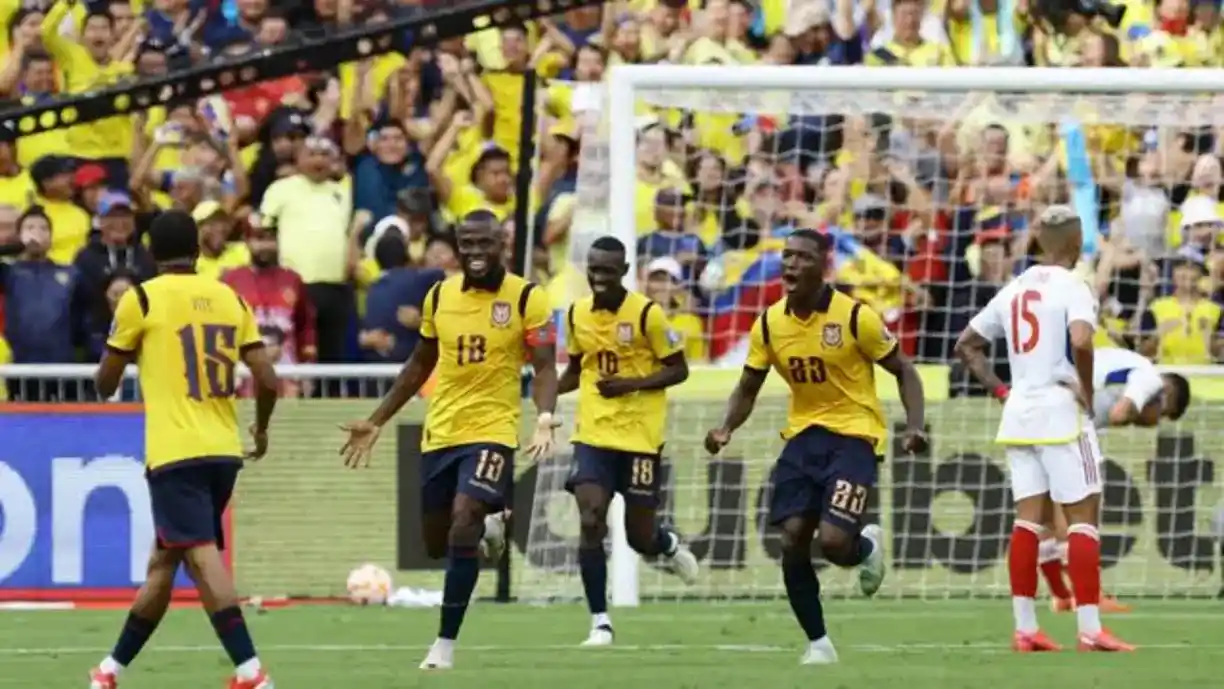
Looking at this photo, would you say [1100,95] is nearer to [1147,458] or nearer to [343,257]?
[1147,458]

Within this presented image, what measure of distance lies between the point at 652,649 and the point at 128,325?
4.28 meters

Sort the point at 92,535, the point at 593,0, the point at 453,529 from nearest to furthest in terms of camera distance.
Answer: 1. the point at 453,529
2. the point at 92,535
3. the point at 593,0

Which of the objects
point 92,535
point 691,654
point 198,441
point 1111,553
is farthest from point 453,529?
point 1111,553

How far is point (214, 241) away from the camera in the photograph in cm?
1953

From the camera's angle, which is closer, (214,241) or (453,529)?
(453,529)

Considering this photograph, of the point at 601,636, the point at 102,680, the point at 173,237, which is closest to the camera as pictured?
the point at 173,237

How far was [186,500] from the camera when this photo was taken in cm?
1159

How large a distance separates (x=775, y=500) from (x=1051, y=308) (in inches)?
65.2

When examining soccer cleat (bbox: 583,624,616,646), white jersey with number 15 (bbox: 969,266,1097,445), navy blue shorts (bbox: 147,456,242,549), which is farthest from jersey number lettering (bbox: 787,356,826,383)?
navy blue shorts (bbox: 147,456,242,549)

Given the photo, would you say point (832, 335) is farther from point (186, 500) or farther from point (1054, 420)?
point (186, 500)

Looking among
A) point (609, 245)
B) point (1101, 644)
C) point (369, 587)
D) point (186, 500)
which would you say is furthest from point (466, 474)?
point (369, 587)

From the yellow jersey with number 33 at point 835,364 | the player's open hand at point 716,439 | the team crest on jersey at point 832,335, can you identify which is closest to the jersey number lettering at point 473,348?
the player's open hand at point 716,439

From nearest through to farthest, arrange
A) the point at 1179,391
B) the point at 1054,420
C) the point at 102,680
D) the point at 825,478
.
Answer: the point at 102,680 → the point at 825,478 → the point at 1054,420 → the point at 1179,391

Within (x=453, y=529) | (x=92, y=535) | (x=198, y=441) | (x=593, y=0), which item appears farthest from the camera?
(x=593, y=0)
